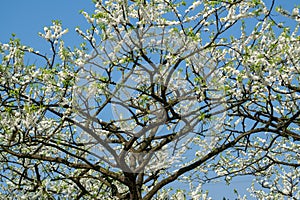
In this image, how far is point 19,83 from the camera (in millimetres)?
6516

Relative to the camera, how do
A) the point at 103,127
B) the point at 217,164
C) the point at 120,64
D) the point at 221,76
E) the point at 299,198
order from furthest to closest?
the point at 299,198, the point at 217,164, the point at 103,127, the point at 221,76, the point at 120,64

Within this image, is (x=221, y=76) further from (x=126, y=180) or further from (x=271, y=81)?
(x=126, y=180)

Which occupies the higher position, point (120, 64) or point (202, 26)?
point (202, 26)

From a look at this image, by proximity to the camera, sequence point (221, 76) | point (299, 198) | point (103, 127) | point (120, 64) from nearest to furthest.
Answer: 1. point (120, 64)
2. point (221, 76)
3. point (103, 127)
4. point (299, 198)

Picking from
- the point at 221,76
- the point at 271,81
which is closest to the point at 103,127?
the point at 221,76

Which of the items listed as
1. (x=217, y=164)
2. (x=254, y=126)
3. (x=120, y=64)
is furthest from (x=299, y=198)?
(x=120, y=64)

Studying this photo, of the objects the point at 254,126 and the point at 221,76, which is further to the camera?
the point at 254,126

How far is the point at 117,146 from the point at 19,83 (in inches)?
71.9

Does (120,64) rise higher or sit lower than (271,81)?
higher

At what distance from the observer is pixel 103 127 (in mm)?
6715

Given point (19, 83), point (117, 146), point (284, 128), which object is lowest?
point (284, 128)

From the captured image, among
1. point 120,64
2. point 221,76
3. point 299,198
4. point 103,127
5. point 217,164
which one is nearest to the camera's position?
point 120,64

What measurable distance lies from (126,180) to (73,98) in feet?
6.18

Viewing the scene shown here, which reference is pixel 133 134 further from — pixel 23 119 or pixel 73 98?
pixel 23 119
